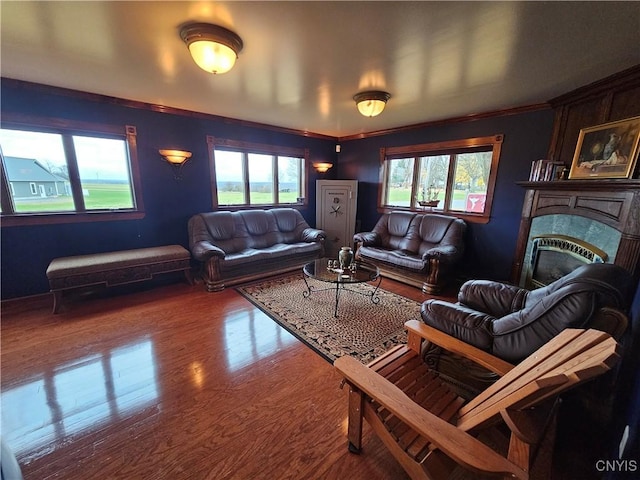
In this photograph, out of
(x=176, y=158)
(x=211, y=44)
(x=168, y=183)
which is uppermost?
(x=211, y=44)

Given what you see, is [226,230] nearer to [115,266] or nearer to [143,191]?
[143,191]

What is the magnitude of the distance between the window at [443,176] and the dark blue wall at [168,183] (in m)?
0.13

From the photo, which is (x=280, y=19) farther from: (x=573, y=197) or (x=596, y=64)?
(x=573, y=197)

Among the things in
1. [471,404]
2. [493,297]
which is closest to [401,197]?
[493,297]

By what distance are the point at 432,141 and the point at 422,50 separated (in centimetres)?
240

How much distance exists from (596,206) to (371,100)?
232 centimetres

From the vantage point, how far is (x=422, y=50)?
6.15ft

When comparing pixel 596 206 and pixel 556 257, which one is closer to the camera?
pixel 596 206

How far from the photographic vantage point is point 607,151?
2281mm

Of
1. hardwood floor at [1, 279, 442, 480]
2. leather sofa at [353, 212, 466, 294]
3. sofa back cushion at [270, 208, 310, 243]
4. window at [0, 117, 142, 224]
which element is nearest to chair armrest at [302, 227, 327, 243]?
sofa back cushion at [270, 208, 310, 243]

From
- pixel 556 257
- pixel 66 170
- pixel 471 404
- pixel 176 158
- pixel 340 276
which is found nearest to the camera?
pixel 471 404

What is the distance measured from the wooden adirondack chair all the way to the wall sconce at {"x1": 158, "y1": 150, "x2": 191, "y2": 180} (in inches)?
138

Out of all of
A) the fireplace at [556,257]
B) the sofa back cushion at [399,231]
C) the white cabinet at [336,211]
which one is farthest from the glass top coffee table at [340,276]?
the fireplace at [556,257]

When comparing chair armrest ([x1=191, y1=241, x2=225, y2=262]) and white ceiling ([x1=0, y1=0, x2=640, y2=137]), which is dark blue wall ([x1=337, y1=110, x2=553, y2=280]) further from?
chair armrest ([x1=191, y1=241, x2=225, y2=262])
